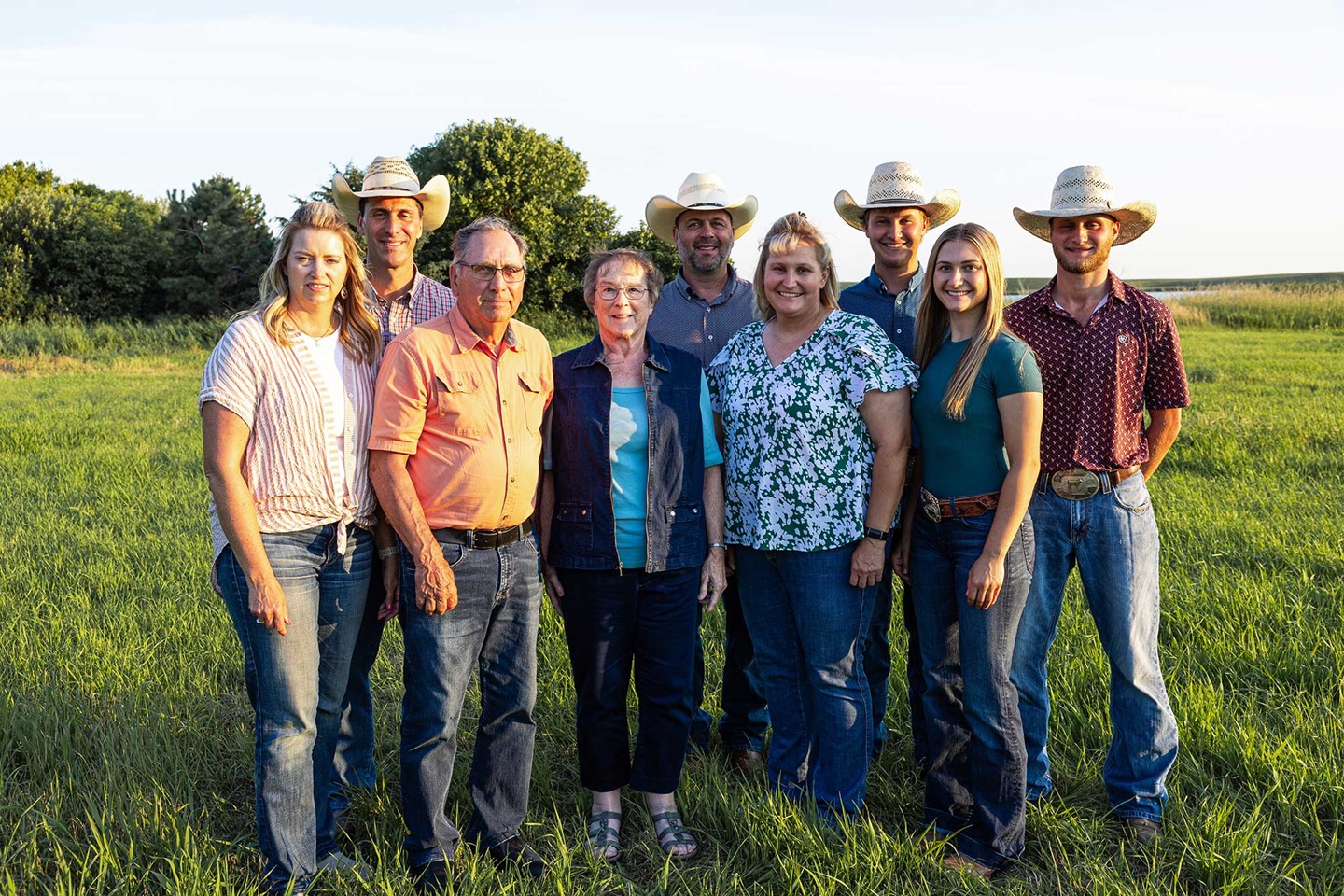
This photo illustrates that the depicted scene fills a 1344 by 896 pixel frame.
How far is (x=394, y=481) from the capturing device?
124 inches

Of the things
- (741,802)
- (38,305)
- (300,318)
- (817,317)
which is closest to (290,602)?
(300,318)

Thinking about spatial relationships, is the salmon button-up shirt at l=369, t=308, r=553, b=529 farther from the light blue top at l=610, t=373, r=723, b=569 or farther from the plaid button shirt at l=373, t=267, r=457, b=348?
the plaid button shirt at l=373, t=267, r=457, b=348

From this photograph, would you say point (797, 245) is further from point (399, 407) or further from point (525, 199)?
point (525, 199)

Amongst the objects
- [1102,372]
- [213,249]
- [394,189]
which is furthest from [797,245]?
[213,249]

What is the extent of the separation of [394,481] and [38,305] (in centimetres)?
3718

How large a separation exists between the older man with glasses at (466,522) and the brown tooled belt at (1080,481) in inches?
74.2

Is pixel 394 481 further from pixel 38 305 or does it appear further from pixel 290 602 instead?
pixel 38 305

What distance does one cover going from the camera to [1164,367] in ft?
11.9

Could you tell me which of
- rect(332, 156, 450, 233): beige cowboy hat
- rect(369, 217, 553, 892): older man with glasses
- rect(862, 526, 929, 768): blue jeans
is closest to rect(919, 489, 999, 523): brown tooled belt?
rect(862, 526, 929, 768): blue jeans

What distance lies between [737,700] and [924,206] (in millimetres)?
2375

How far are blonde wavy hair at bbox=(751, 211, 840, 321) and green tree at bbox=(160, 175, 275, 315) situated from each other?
34644mm

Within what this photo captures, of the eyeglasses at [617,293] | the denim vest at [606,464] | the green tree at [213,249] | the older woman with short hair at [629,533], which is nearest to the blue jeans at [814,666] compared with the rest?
the older woman with short hair at [629,533]

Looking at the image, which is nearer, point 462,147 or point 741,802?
point 741,802

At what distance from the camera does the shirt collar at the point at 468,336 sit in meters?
3.31
